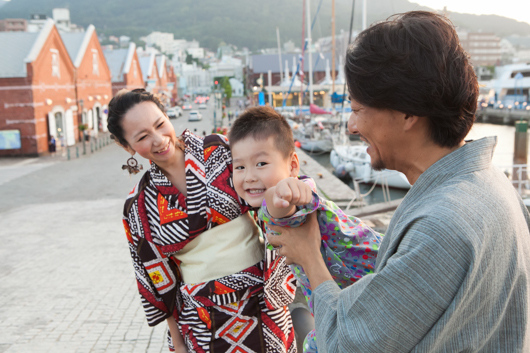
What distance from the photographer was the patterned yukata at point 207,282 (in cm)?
208

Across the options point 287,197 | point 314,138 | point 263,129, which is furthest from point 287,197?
point 314,138

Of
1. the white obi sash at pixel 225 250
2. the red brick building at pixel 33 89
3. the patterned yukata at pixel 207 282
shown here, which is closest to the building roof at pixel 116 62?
the red brick building at pixel 33 89

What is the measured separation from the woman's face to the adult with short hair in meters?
1.19

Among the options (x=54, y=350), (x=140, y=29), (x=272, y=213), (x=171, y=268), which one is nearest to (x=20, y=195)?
(x=54, y=350)

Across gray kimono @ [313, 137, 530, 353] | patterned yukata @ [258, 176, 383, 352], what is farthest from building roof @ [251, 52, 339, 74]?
gray kimono @ [313, 137, 530, 353]

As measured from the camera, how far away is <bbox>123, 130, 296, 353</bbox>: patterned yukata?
208cm

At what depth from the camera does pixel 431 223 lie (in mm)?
999

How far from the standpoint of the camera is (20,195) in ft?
47.1

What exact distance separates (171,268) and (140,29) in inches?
8361

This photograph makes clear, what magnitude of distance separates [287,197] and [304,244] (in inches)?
7.7

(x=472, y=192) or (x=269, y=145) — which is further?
(x=269, y=145)

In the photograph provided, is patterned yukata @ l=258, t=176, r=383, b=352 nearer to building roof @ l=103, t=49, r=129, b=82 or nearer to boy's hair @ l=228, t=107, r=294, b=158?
boy's hair @ l=228, t=107, r=294, b=158

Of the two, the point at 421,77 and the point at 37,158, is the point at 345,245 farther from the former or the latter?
the point at 37,158

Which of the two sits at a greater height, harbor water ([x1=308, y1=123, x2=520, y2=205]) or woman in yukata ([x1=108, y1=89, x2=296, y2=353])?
woman in yukata ([x1=108, y1=89, x2=296, y2=353])
